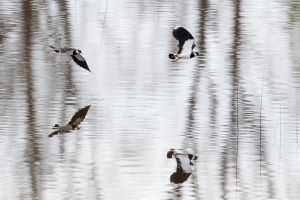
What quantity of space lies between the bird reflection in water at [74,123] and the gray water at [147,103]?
50 millimetres

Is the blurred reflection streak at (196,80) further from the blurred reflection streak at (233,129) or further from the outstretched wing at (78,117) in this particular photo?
the outstretched wing at (78,117)

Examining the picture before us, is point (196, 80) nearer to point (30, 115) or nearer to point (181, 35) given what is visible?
point (181, 35)

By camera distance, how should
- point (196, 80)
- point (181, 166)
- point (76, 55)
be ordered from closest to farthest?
point (181, 166) < point (196, 80) < point (76, 55)

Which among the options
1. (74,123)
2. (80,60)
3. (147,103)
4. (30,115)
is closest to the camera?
(74,123)

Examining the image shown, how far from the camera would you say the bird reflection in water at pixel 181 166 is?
706 cm

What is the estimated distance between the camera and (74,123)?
27.9 ft

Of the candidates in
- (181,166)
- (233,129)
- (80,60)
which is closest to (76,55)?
(80,60)

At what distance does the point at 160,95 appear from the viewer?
9492mm

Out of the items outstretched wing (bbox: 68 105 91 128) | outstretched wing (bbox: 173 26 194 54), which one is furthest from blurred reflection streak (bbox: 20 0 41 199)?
outstretched wing (bbox: 173 26 194 54)

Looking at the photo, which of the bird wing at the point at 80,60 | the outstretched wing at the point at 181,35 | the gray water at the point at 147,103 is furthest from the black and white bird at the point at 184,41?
the bird wing at the point at 80,60

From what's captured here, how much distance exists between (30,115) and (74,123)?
1.22 ft

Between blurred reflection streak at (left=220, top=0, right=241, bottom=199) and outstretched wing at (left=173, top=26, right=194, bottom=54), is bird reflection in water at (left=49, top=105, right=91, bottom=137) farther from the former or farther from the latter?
outstretched wing at (left=173, top=26, right=194, bottom=54)

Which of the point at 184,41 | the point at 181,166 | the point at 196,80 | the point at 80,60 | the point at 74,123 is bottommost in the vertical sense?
the point at 181,166

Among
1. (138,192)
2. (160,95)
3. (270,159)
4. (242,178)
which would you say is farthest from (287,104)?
(138,192)
